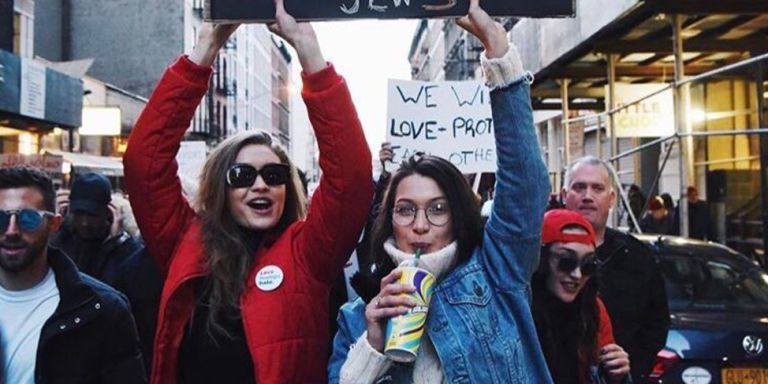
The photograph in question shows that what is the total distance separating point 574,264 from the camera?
2.95 meters

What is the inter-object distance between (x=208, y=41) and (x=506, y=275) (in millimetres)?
1367

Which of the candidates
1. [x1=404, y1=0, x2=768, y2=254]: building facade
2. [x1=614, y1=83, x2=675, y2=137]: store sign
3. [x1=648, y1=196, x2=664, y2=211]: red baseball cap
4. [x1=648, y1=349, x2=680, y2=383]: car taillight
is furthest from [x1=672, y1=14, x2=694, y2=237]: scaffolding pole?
[x1=648, y1=349, x2=680, y2=383]: car taillight

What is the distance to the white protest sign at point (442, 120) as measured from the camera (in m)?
6.28

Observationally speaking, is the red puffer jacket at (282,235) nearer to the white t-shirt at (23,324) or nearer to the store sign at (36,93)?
the white t-shirt at (23,324)

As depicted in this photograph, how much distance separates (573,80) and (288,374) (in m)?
17.2

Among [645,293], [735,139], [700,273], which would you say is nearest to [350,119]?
[645,293]

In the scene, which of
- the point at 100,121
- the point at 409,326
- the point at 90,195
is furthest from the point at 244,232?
the point at 100,121

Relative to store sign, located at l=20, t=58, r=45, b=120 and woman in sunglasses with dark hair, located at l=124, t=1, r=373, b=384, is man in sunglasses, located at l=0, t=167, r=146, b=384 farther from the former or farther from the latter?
store sign, located at l=20, t=58, r=45, b=120

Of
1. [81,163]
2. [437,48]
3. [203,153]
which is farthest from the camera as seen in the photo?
[437,48]

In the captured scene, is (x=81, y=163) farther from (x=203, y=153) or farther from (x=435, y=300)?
(x=435, y=300)

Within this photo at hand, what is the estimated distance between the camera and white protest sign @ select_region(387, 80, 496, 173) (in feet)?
20.6

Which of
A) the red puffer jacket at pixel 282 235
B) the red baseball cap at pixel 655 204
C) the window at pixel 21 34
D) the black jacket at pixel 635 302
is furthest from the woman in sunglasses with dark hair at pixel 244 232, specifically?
the window at pixel 21 34

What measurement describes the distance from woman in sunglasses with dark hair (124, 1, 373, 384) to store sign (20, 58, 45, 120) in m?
17.7

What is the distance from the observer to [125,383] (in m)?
2.82
